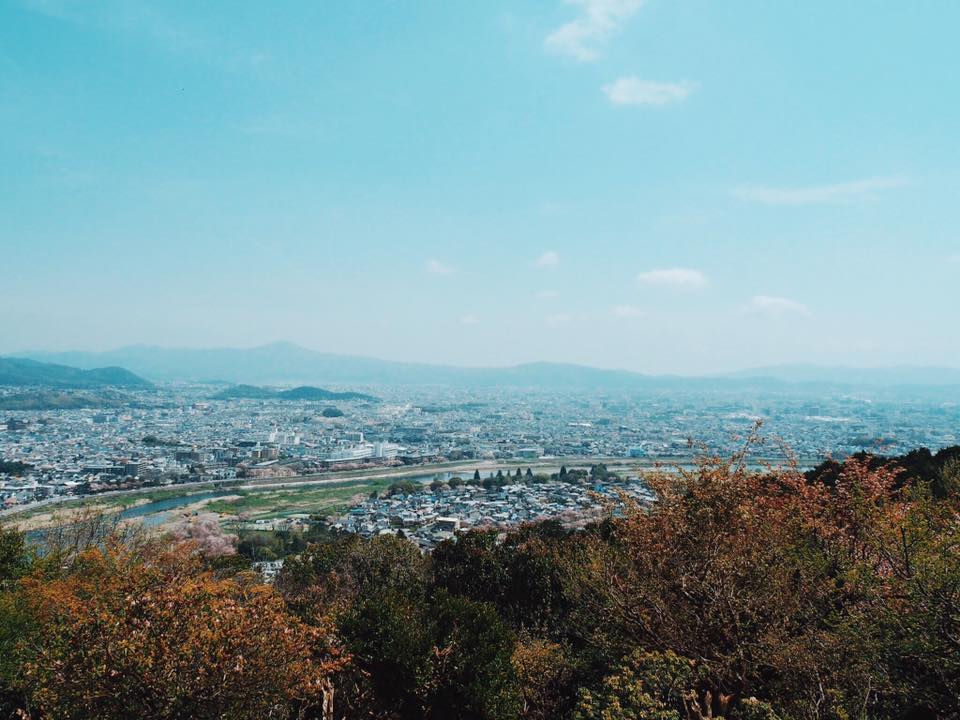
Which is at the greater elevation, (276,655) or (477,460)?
(276,655)

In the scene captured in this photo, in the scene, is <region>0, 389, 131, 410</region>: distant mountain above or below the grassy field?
above

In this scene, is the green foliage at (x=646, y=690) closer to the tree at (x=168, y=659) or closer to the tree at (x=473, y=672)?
the tree at (x=473, y=672)

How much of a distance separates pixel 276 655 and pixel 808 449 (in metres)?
49.0

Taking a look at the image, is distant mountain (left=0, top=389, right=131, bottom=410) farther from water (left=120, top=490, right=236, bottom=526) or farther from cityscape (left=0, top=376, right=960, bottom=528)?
water (left=120, top=490, right=236, bottom=526)

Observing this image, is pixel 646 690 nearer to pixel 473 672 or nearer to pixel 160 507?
pixel 473 672

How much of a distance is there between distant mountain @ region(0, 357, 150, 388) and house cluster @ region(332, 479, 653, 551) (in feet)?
299

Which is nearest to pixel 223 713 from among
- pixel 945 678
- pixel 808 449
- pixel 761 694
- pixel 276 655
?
pixel 276 655

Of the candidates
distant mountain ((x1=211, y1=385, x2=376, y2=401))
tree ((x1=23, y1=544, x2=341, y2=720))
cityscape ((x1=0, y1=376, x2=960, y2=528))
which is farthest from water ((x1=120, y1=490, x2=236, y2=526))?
distant mountain ((x1=211, y1=385, x2=376, y2=401))

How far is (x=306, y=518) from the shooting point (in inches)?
1063

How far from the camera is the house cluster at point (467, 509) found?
23925 mm

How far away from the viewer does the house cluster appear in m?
23.9

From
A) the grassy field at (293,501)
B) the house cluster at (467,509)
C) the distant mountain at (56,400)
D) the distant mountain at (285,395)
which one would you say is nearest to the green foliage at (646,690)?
the house cluster at (467,509)

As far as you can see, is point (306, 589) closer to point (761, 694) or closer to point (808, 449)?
point (761, 694)

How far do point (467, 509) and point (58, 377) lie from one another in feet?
370
